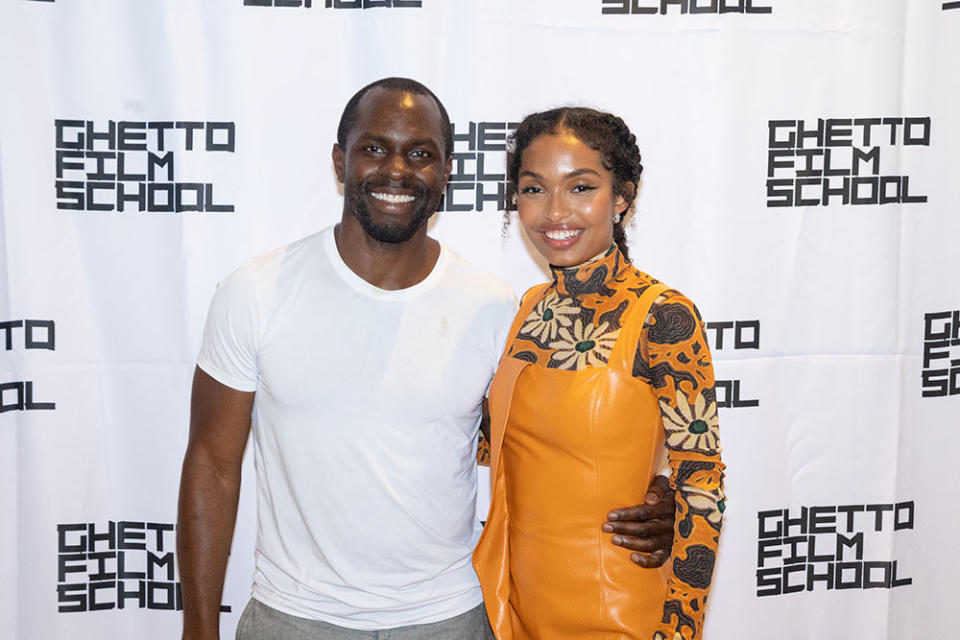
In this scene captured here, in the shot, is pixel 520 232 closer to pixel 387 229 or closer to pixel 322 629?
pixel 387 229

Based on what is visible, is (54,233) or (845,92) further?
(845,92)

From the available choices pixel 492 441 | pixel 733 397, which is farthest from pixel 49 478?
pixel 733 397

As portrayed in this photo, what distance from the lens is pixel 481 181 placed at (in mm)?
2533

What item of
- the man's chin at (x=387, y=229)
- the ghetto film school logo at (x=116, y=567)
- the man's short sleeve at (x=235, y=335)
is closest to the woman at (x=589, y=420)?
the man's chin at (x=387, y=229)

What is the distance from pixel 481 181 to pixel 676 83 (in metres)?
0.63

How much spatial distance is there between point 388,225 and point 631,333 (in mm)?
554

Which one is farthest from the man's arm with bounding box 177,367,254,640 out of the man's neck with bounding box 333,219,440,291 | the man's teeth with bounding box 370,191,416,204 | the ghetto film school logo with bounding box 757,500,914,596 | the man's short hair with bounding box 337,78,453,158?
the ghetto film school logo with bounding box 757,500,914,596

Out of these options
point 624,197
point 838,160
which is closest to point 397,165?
point 624,197

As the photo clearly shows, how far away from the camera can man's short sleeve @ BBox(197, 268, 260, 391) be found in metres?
1.79

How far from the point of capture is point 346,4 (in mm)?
2428

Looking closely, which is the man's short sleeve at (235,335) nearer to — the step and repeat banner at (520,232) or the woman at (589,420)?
the woman at (589,420)

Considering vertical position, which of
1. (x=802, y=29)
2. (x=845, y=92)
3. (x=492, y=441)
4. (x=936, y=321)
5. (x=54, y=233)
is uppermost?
(x=802, y=29)

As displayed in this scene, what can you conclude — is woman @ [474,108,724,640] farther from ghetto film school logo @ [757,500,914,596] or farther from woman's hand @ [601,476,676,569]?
ghetto film school logo @ [757,500,914,596]

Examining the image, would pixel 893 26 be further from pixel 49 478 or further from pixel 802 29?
pixel 49 478
